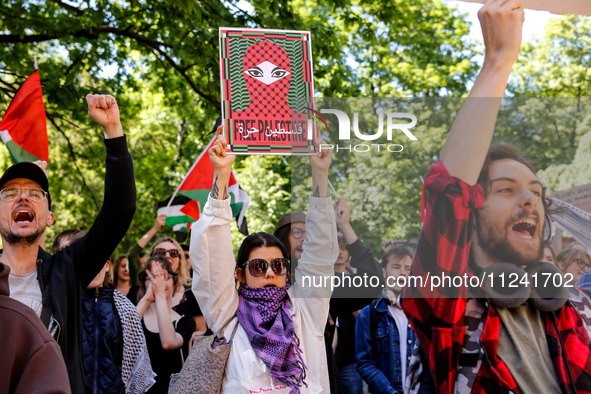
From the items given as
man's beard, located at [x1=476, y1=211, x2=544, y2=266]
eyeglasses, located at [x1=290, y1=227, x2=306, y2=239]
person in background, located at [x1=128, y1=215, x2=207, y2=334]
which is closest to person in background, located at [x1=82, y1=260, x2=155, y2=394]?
person in background, located at [x1=128, y1=215, x2=207, y2=334]

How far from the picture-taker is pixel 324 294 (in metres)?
3.25

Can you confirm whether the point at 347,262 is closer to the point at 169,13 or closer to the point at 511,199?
the point at 511,199

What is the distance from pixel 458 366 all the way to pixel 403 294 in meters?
0.31

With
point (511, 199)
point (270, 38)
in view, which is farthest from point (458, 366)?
point (270, 38)

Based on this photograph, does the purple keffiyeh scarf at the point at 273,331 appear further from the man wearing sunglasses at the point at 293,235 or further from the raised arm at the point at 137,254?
the raised arm at the point at 137,254

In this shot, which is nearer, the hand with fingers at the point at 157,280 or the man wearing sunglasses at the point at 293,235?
the man wearing sunglasses at the point at 293,235

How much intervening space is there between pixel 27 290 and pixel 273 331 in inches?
45.7

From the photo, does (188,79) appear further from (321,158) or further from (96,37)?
(321,158)

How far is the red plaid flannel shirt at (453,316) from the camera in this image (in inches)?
86.1

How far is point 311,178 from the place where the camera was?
3.25 meters

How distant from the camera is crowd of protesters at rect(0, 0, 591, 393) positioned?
219 cm

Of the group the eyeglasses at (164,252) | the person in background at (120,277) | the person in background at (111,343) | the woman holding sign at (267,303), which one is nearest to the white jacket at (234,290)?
the woman holding sign at (267,303)

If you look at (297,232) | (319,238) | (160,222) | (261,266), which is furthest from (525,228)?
(160,222)

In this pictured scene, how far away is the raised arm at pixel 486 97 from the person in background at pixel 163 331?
317 cm
